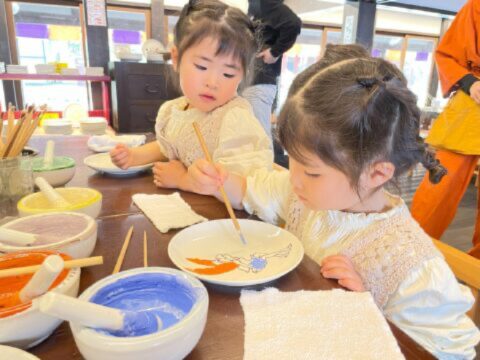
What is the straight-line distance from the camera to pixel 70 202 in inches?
28.8

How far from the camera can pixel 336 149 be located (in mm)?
671

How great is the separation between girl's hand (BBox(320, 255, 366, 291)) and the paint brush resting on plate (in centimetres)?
28

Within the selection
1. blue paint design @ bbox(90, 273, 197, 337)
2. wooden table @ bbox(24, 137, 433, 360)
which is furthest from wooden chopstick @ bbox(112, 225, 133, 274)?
blue paint design @ bbox(90, 273, 197, 337)

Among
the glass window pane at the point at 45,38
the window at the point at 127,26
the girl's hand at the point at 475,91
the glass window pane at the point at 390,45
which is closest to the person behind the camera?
the girl's hand at the point at 475,91

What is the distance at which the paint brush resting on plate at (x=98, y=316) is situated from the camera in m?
0.32

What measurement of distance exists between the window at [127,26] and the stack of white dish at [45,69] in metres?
1.17

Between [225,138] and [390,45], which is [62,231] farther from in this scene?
[390,45]

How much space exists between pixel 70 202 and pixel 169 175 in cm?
31

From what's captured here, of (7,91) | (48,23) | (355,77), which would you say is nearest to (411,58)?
(48,23)

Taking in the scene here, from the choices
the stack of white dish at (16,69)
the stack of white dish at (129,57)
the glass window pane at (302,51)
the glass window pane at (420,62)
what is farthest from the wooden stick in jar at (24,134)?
the glass window pane at (420,62)

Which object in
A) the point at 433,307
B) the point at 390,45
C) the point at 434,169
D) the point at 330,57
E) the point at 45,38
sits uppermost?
the point at 390,45

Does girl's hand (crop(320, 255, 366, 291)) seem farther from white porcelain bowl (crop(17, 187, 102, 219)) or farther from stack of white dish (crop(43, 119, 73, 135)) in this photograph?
stack of white dish (crop(43, 119, 73, 135))

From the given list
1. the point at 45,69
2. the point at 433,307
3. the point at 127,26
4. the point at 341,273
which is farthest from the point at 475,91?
the point at 127,26

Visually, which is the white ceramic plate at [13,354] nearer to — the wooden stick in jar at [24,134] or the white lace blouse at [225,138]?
the wooden stick in jar at [24,134]
